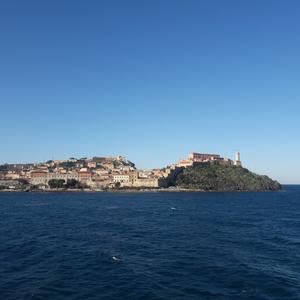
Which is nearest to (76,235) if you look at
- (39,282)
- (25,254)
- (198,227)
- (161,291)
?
(25,254)

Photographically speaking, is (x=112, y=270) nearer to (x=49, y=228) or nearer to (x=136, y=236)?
(x=136, y=236)


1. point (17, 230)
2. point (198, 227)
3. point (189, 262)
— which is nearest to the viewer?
point (189, 262)

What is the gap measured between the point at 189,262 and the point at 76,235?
18.1m

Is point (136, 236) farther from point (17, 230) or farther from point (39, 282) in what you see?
point (39, 282)

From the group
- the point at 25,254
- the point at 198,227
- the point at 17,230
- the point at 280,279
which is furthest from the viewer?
the point at 198,227

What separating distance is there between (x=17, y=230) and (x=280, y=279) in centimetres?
3356

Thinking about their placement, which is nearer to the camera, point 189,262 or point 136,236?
point 189,262

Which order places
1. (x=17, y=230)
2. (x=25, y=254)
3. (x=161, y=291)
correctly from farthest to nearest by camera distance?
(x=17, y=230) < (x=25, y=254) < (x=161, y=291)

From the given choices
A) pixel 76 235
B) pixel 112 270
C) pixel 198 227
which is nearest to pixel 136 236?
pixel 76 235

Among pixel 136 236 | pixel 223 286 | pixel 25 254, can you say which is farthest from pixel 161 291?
pixel 136 236

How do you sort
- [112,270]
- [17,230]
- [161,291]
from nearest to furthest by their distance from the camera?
1. [161,291]
2. [112,270]
3. [17,230]

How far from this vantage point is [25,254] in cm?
3691

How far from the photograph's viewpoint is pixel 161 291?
86.6 ft

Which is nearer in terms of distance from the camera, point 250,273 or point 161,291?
point 161,291
